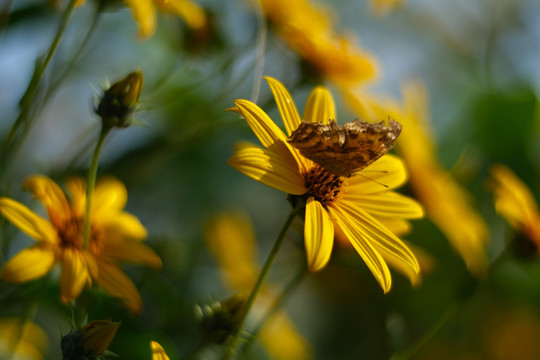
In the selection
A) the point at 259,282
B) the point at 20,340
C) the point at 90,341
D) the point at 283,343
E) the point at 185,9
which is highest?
the point at 185,9

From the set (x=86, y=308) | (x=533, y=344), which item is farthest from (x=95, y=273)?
(x=533, y=344)

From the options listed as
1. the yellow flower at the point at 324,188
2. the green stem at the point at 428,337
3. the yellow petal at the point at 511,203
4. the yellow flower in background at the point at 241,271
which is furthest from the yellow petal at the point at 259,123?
the yellow flower in background at the point at 241,271

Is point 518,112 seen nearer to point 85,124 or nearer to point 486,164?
point 486,164

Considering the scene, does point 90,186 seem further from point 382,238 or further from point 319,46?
point 319,46

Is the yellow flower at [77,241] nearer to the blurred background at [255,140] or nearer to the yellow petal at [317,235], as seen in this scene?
the blurred background at [255,140]

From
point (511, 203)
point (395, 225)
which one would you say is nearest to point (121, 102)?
point (395, 225)

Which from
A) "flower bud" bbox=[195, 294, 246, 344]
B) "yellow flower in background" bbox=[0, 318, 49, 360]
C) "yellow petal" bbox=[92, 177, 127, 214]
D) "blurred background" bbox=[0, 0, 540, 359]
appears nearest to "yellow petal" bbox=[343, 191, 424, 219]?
"blurred background" bbox=[0, 0, 540, 359]
